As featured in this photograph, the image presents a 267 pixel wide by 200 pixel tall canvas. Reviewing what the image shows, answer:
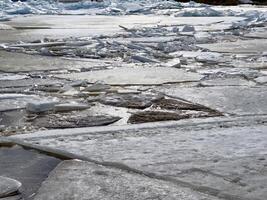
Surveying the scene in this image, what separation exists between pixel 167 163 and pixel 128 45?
336 centimetres

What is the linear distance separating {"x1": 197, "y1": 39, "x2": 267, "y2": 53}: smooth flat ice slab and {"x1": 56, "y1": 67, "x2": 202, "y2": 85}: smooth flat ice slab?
1347mm

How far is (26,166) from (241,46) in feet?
12.3

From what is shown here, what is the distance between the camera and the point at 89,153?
1.65 meters

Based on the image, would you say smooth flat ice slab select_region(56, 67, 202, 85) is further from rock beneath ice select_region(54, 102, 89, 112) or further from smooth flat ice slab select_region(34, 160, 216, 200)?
smooth flat ice slab select_region(34, 160, 216, 200)

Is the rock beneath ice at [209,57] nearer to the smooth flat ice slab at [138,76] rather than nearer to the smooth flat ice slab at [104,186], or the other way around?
the smooth flat ice slab at [138,76]

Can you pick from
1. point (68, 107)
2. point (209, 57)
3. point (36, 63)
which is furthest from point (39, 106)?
point (209, 57)

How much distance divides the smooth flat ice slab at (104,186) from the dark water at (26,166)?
0.10 ft

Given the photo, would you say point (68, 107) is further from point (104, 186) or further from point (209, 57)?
point (209, 57)

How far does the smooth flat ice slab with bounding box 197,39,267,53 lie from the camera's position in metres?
4.59

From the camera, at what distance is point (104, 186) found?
1.37 m

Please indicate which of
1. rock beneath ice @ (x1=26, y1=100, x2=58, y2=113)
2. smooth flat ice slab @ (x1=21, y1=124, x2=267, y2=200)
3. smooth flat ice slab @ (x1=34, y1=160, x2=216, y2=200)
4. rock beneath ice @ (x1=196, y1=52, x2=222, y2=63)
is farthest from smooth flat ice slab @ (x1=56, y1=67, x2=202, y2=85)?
smooth flat ice slab @ (x1=34, y1=160, x2=216, y2=200)

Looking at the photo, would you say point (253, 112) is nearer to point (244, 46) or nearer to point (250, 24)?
point (244, 46)

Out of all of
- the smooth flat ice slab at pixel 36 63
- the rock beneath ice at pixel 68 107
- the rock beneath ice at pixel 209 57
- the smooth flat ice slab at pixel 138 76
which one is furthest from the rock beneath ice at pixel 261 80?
the smooth flat ice slab at pixel 36 63

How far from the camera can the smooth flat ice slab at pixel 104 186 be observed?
1.31 m
